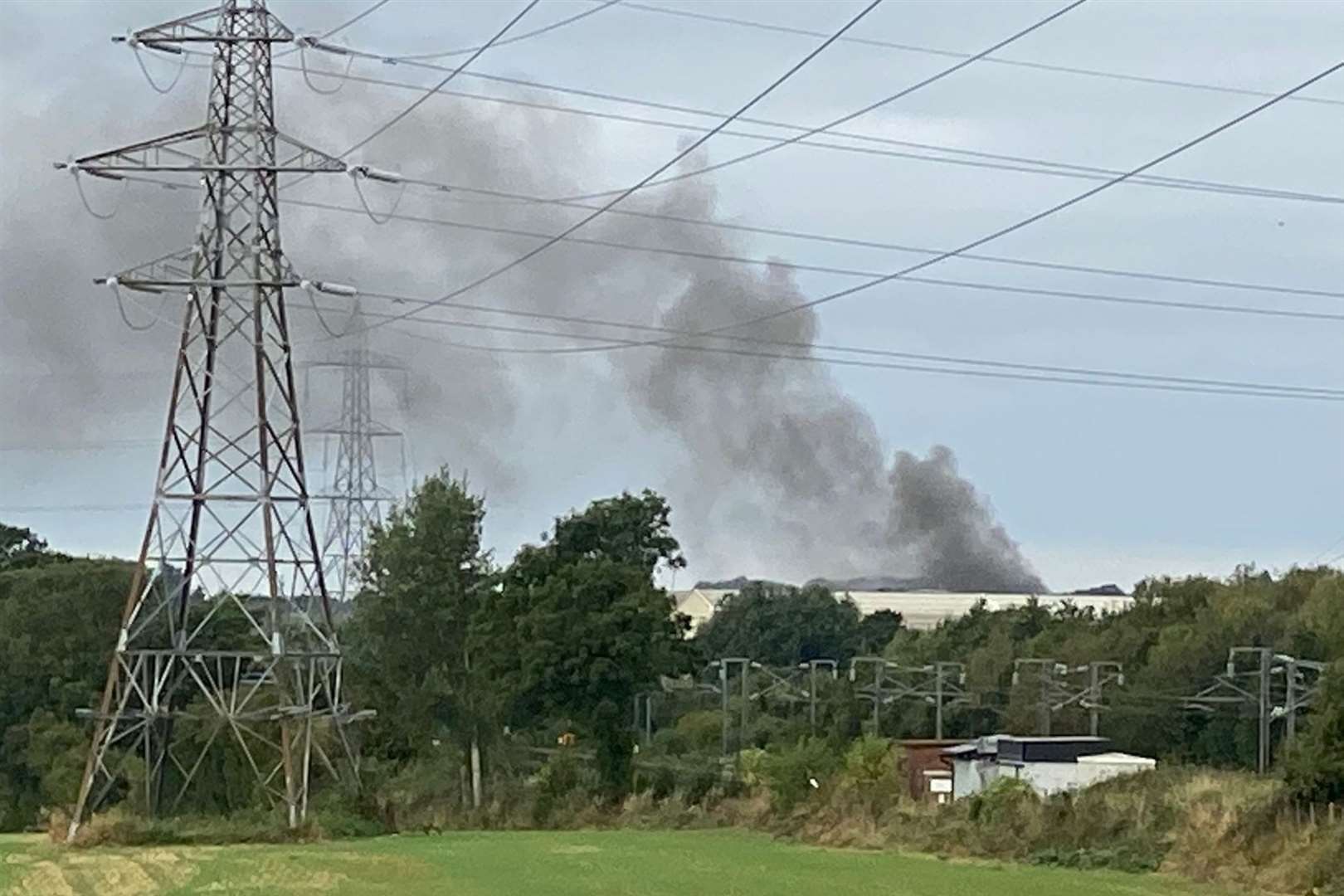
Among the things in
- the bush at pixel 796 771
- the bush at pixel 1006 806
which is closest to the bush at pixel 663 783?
the bush at pixel 796 771

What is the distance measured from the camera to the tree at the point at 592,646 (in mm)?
73500

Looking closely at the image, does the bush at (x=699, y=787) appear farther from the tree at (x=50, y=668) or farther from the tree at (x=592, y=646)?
the tree at (x=50, y=668)

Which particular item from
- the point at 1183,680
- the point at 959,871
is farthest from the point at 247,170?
the point at 1183,680

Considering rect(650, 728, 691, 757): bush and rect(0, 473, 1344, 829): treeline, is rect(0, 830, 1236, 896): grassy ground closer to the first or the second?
rect(0, 473, 1344, 829): treeline

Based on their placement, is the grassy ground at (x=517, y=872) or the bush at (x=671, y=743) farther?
the bush at (x=671, y=743)

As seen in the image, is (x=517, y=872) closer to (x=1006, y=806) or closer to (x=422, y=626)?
(x=1006, y=806)

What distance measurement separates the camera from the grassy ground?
35469 mm

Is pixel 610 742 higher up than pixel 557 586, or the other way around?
pixel 557 586

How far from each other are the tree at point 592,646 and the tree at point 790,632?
52.1 metres

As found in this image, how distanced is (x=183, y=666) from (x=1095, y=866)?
17.9m

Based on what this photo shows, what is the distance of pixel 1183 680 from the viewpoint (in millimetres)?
83062

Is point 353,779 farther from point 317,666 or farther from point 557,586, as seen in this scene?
point 557,586

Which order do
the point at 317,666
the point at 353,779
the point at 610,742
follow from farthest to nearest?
the point at 610,742, the point at 353,779, the point at 317,666

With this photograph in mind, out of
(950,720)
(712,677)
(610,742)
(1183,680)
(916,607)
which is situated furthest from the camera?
(916,607)
